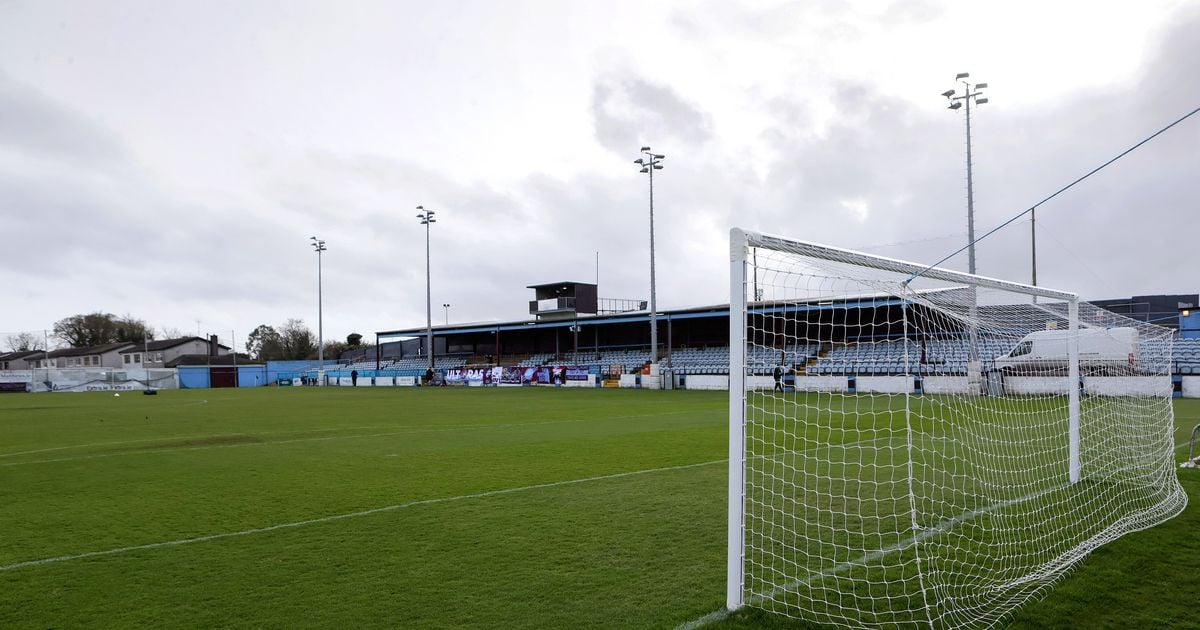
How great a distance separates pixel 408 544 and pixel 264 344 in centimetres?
10369

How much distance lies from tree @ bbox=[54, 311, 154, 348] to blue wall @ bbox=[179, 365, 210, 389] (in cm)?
3223

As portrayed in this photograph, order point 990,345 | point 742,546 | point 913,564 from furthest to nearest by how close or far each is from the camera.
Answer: point 990,345, point 913,564, point 742,546

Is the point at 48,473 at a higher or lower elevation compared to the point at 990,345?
lower

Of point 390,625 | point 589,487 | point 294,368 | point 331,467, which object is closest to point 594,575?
point 390,625

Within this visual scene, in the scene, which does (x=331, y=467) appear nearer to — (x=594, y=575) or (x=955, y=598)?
(x=594, y=575)

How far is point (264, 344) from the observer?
9956cm

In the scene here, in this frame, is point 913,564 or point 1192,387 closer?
point 913,564

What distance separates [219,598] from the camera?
475cm

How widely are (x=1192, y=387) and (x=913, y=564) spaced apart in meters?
25.7

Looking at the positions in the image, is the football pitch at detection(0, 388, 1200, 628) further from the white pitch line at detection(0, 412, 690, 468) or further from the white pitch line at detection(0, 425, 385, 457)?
the white pitch line at detection(0, 425, 385, 457)

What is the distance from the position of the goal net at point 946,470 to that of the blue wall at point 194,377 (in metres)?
60.9

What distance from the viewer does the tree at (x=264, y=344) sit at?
307ft

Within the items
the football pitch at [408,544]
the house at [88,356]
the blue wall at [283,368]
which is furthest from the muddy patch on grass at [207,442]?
the house at [88,356]

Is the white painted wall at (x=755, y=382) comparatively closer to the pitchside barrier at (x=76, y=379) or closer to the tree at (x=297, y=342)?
the pitchside barrier at (x=76, y=379)
